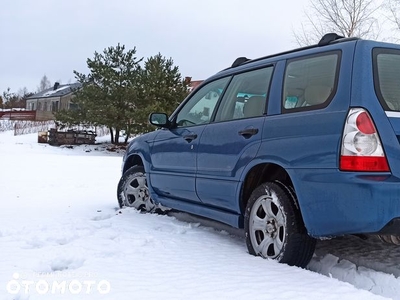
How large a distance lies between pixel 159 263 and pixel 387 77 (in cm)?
211

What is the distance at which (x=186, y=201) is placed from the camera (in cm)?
438

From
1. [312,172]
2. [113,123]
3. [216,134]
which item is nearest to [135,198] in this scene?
[216,134]

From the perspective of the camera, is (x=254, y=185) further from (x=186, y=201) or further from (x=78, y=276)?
(x=78, y=276)

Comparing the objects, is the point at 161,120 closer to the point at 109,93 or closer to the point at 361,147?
the point at 361,147

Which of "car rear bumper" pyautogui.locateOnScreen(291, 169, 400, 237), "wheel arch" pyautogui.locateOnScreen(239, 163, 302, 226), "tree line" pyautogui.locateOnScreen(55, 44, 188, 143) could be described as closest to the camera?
"car rear bumper" pyautogui.locateOnScreen(291, 169, 400, 237)

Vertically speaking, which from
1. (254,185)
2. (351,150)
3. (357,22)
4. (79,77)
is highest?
(357,22)

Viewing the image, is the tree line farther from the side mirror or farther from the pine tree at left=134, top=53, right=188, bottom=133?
the side mirror

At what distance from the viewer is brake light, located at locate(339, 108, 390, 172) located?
264 cm

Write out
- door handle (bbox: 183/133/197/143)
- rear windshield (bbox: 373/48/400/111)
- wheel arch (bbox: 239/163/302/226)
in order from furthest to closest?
door handle (bbox: 183/133/197/143) → wheel arch (bbox: 239/163/302/226) → rear windshield (bbox: 373/48/400/111)

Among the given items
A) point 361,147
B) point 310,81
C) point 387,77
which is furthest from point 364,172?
point 310,81

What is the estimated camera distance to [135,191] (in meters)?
5.39

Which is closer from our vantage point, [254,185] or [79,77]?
[254,185]

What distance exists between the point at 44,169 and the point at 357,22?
66.6 feet

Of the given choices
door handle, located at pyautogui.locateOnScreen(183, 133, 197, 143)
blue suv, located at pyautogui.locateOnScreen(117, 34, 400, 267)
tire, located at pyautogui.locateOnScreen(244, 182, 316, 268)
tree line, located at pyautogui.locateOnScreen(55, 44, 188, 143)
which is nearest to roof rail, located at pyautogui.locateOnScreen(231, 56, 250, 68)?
blue suv, located at pyautogui.locateOnScreen(117, 34, 400, 267)
